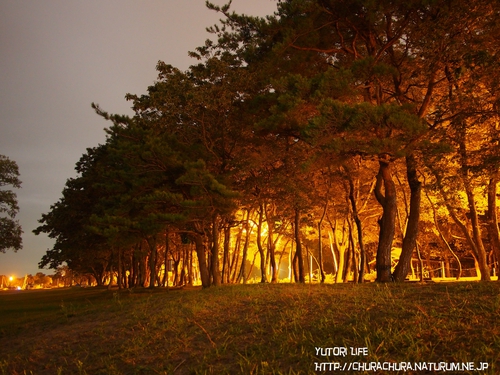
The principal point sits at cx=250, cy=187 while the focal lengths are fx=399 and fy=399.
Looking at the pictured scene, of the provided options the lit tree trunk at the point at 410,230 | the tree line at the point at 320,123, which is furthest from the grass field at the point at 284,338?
the tree line at the point at 320,123

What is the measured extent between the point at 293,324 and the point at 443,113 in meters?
8.67

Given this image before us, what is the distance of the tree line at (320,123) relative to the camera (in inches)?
449

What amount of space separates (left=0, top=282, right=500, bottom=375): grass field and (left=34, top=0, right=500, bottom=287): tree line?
15.5ft

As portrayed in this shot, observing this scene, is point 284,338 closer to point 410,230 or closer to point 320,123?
point 320,123

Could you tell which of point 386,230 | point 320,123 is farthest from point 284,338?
point 386,230

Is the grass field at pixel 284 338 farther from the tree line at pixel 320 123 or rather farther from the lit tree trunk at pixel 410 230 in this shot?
the tree line at pixel 320 123

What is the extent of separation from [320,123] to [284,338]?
6.53 meters

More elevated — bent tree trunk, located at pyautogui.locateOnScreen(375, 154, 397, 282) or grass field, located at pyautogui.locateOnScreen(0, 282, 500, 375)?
bent tree trunk, located at pyautogui.locateOnScreen(375, 154, 397, 282)

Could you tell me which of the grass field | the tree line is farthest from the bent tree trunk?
the grass field

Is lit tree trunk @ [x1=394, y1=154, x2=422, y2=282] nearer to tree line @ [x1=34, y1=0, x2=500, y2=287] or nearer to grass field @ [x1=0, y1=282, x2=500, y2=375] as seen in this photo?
tree line @ [x1=34, y1=0, x2=500, y2=287]

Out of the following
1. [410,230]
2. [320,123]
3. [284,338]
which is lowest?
[284,338]

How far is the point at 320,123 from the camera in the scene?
Answer: 1103cm

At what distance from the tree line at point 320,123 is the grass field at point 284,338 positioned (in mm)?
4729

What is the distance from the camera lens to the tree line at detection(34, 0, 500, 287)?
11406mm
